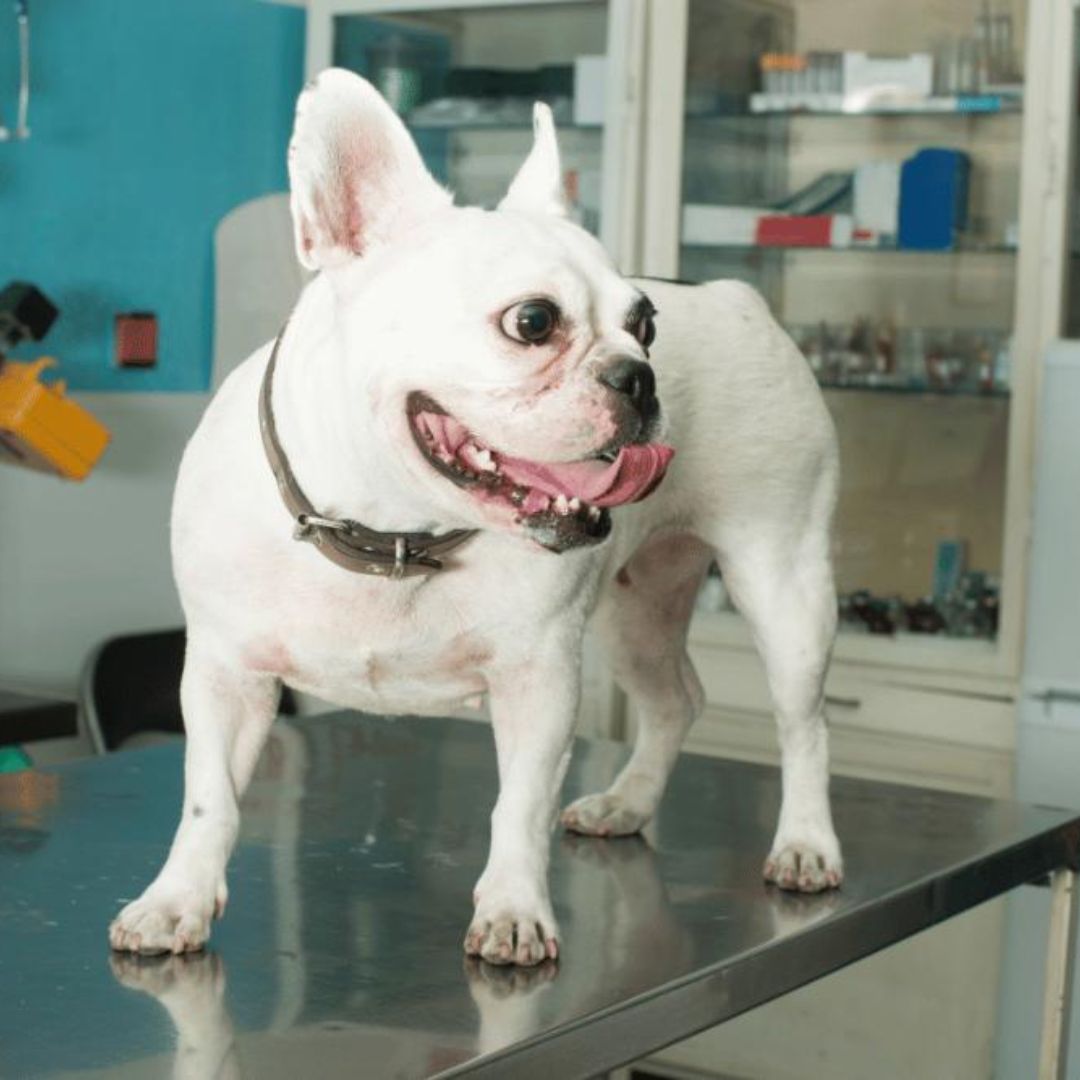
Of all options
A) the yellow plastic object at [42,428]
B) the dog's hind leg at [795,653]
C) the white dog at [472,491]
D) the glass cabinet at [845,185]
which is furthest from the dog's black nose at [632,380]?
the glass cabinet at [845,185]

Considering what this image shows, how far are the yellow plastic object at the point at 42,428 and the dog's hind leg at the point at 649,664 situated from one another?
157 centimetres

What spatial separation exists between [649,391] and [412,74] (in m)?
3.10

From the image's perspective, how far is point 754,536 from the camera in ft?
5.66

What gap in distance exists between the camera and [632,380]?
1215 millimetres

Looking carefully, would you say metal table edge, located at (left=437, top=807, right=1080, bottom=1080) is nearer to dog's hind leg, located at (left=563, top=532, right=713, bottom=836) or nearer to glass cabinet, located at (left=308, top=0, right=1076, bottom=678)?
dog's hind leg, located at (left=563, top=532, right=713, bottom=836)

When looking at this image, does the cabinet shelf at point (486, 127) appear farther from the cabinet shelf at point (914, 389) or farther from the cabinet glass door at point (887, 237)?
the cabinet shelf at point (914, 389)

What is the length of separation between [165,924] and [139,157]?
2.74m

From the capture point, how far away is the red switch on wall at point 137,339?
3869 millimetres

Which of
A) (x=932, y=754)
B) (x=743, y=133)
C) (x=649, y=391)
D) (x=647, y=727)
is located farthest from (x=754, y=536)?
(x=743, y=133)

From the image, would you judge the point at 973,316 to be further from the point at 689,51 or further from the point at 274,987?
the point at 274,987

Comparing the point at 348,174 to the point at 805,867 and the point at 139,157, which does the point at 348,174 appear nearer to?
the point at 805,867

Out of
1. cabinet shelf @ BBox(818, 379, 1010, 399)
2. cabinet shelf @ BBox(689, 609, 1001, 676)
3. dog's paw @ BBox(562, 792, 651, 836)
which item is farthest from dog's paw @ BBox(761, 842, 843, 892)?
cabinet shelf @ BBox(818, 379, 1010, 399)

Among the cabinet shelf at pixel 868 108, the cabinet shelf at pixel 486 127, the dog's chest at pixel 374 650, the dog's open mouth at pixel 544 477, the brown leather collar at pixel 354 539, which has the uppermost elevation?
the cabinet shelf at pixel 868 108

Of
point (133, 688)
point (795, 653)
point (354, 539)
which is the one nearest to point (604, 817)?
point (795, 653)
